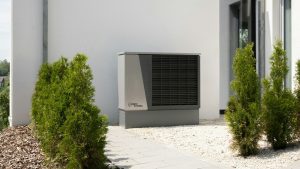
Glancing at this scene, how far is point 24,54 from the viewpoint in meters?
10.4

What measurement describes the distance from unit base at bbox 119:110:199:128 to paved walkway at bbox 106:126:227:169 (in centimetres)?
172

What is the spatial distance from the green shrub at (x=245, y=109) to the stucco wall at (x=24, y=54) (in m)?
5.64

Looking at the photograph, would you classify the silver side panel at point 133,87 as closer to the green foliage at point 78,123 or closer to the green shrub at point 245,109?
the green shrub at point 245,109

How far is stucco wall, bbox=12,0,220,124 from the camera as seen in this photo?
10.5m

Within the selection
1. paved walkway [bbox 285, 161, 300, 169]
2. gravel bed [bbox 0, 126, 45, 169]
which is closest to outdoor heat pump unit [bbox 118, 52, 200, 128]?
gravel bed [bbox 0, 126, 45, 169]

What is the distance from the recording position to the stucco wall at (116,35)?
10547 mm

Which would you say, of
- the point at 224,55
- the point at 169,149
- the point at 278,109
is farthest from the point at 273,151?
the point at 224,55

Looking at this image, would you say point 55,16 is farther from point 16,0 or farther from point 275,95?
point 275,95

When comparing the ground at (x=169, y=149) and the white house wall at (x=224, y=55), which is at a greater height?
the white house wall at (x=224, y=55)

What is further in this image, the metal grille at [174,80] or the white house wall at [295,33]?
the metal grille at [174,80]

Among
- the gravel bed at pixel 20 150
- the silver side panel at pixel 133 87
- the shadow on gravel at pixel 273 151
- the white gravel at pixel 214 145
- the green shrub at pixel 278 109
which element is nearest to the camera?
the white gravel at pixel 214 145

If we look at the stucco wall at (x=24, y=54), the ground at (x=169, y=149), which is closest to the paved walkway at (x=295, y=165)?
the ground at (x=169, y=149)

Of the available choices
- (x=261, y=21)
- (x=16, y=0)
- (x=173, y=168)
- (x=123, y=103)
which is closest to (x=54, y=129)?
(x=173, y=168)

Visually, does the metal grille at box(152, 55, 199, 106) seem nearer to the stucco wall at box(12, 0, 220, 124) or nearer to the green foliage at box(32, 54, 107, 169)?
the stucco wall at box(12, 0, 220, 124)
